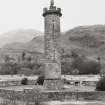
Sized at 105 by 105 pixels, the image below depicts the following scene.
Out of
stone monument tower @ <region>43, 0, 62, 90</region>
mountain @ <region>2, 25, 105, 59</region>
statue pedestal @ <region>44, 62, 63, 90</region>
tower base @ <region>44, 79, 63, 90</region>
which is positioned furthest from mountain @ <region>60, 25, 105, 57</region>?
tower base @ <region>44, 79, 63, 90</region>

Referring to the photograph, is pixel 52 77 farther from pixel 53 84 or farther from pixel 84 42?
pixel 84 42

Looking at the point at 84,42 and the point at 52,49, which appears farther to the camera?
the point at 84,42

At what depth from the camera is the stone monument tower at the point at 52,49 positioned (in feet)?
66.8

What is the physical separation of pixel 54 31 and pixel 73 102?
789 centimetres

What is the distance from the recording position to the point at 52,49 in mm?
20766

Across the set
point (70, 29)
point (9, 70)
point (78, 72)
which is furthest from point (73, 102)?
point (70, 29)

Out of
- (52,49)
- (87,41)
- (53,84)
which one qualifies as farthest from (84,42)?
(53,84)

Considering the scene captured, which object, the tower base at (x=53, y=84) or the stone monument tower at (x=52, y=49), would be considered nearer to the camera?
the tower base at (x=53, y=84)

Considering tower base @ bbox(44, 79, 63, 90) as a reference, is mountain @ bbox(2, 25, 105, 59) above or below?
above

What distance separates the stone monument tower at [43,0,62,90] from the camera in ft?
66.8

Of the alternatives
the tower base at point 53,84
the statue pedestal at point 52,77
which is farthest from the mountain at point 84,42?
the tower base at point 53,84

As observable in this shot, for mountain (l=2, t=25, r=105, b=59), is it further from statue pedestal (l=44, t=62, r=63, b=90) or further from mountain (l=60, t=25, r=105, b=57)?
statue pedestal (l=44, t=62, r=63, b=90)

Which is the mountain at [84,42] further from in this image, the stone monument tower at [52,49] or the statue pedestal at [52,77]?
the statue pedestal at [52,77]

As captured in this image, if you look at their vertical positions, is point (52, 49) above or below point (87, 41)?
below
